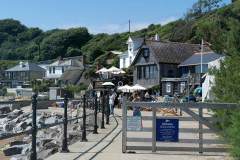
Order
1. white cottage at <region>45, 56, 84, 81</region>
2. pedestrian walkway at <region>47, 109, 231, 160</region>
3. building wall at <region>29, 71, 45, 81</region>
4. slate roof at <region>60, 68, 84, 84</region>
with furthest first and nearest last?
building wall at <region>29, 71, 45, 81</region>, white cottage at <region>45, 56, 84, 81</region>, slate roof at <region>60, 68, 84, 84</region>, pedestrian walkway at <region>47, 109, 231, 160</region>

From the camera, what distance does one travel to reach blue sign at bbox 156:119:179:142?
15672mm

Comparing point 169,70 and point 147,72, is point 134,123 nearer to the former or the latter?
point 169,70

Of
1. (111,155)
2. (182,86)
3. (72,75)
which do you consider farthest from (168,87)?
(111,155)

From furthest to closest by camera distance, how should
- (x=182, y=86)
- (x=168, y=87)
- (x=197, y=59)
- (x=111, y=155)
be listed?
1. (x=168, y=87)
2. (x=182, y=86)
3. (x=197, y=59)
4. (x=111, y=155)

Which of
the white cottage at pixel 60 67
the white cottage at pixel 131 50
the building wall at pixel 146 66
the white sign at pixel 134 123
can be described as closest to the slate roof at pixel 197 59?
the building wall at pixel 146 66

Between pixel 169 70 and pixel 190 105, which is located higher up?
pixel 169 70

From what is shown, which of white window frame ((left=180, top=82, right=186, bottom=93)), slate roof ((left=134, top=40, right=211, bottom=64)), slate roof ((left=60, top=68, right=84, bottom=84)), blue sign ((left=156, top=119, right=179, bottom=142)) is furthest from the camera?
slate roof ((left=60, top=68, right=84, bottom=84))

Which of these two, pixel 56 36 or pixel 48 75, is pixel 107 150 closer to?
pixel 48 75

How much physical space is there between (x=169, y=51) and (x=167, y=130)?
218 feet

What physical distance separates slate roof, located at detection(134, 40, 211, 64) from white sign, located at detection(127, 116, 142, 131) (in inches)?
2493

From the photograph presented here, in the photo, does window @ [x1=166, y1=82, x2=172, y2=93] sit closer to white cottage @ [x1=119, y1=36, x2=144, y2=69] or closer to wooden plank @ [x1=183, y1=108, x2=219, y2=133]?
white cottage @ [x1=119, y1=36, x2=144, y2=69]

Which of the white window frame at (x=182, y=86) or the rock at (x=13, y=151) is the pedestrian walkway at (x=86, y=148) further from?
the white window frame at (x=182, y=86)

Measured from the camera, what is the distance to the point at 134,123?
52.5ft

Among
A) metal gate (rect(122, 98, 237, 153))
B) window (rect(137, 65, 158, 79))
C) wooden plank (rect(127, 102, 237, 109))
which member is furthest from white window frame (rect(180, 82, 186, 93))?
wooden plank (rect(127, 102, 237, 109))
